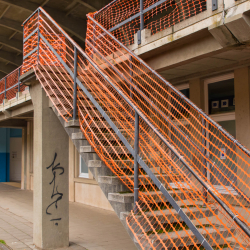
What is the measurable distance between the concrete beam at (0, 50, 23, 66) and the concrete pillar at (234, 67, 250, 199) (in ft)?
53.1

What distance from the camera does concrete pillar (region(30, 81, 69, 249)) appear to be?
595 centimetres

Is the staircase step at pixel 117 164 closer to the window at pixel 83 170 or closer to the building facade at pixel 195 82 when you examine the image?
the building facade at pixel 195 82

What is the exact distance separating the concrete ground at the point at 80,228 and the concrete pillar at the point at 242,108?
2.81 metres

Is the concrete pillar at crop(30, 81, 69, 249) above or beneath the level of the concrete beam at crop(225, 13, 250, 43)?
beneath

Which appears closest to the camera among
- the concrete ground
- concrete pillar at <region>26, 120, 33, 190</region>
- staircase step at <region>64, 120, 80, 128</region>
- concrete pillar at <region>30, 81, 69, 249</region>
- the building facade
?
the building facade

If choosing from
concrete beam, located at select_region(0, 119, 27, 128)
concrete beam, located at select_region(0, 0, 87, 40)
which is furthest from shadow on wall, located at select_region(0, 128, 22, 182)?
concrete beam, located at select_region(0, 0, 87, 40)

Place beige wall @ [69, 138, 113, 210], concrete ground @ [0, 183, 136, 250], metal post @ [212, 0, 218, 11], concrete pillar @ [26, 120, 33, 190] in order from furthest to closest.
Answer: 1. concrete pillar @ [26, 120, 33, 190]
2. beige wall @ [69, 138, 113, 210]
3. concrete ground @ [0, 183, 136, 250]
4. metal post @ [212, 0, 218, 11]

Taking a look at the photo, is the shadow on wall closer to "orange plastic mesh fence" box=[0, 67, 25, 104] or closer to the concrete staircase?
"orange plastic mesh fence" box=[0, 67, 25, 104]

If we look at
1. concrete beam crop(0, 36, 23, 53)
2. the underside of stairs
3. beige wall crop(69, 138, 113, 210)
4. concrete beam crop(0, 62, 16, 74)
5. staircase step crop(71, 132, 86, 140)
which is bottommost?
beige wall crop(69, 138, 113, 210)

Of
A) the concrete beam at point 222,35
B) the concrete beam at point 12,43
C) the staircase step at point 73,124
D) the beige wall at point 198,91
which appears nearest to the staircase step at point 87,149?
the staircase step at point 73,124

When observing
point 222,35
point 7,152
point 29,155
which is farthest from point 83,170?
point 7,152

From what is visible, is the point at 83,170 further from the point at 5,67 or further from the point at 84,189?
the point at 5,67

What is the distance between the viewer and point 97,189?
10.7 metres

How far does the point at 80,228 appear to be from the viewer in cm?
775
